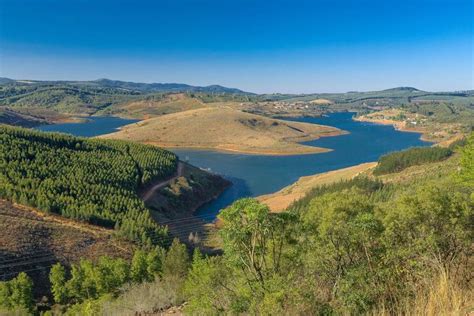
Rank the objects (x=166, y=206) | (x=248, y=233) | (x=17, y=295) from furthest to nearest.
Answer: (x=166, y=206) → (x=17, y=295) → (x=248, y=233)

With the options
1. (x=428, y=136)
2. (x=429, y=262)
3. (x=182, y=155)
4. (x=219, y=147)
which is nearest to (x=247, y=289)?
(x=429, y=262)

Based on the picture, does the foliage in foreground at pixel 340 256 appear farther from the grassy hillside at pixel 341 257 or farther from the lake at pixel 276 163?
the lake at pixel 276 163

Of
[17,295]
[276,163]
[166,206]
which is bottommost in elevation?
[166,206]

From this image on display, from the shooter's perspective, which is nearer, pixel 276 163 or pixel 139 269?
pixel 139 269

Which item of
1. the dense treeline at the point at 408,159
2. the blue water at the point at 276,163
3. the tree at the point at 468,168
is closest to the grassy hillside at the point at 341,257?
the tree at the point at 468,168

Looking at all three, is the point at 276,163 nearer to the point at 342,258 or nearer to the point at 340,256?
the point at 342,258

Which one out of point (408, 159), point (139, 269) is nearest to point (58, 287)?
point (139, 269)

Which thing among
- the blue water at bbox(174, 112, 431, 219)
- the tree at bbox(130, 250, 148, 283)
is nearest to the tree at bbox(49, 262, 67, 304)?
the tree at bbox(130, 250, 148, 283)
